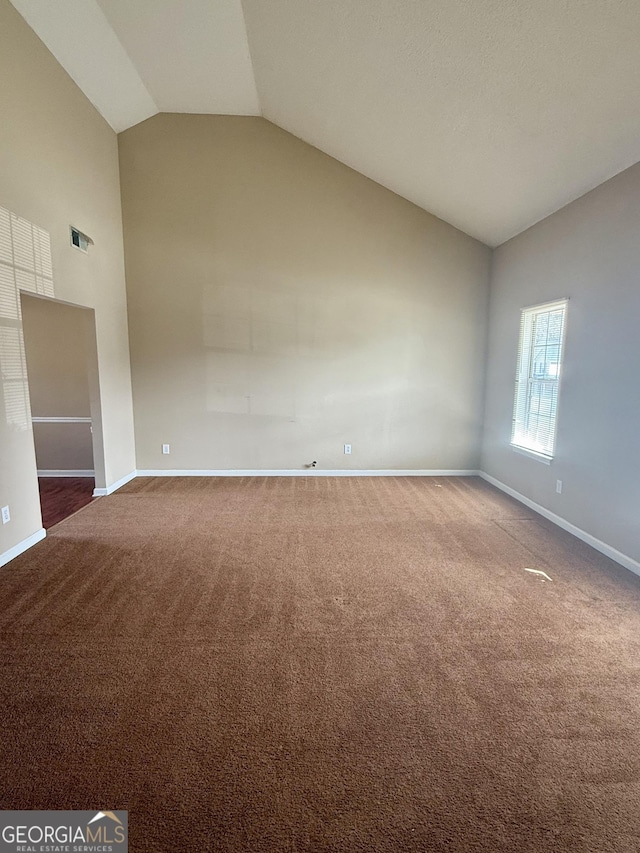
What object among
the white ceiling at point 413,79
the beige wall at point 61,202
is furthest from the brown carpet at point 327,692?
the white ceiling at point 413,79

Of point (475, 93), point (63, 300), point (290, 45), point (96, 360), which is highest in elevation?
point (290, 45)

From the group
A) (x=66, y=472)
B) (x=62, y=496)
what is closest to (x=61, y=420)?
(x=66, y=472)

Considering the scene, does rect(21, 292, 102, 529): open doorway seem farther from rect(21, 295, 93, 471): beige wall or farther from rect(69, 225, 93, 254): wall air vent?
rect(69, 225, 93, 254): wall air vent

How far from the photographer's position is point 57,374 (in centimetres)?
497

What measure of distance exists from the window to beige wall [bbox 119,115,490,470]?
821 mm

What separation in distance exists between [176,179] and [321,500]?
413 centimetres

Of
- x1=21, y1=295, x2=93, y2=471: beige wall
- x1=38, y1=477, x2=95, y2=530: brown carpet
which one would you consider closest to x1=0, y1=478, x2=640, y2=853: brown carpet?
x1=38, y1=477, x2=95, y2=530: brown carpet

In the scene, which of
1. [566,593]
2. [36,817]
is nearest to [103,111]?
[36,817]

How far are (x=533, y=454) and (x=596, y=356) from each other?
1.23 meters

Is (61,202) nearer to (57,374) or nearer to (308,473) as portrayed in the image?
(57,374)

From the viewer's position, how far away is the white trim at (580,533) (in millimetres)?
2848

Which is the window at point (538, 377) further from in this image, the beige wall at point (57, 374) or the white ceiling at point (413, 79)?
the beige wall at point (57, 374)

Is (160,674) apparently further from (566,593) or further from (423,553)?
(566,593)

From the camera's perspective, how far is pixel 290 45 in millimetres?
3154
